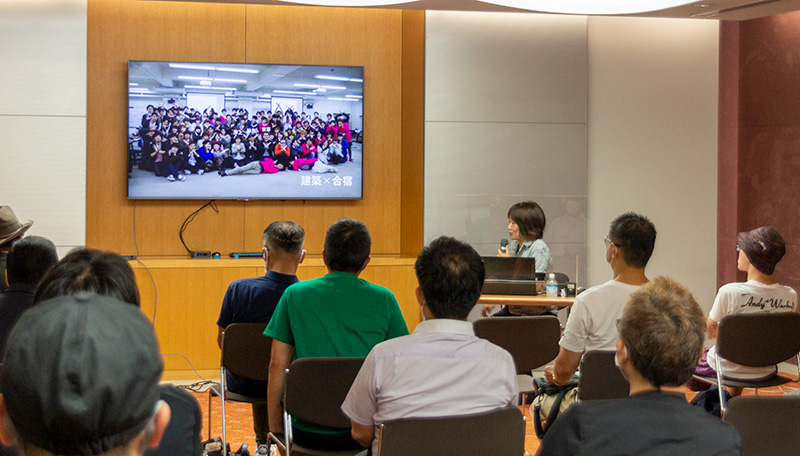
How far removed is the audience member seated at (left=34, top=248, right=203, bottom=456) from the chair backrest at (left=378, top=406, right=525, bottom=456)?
63 cm

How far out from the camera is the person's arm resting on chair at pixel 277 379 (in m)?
3.09

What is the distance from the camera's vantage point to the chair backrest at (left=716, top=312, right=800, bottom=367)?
408 centimetres

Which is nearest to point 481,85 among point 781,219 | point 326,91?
point 326,91

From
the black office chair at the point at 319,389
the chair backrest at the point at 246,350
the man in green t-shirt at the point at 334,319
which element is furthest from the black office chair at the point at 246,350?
the black office chair at the point at 319,389

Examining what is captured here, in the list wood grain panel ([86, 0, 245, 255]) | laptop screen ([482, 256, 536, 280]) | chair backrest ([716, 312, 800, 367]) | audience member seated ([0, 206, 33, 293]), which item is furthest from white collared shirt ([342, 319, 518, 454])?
wood grain panel ([86, 0, 245, 255])

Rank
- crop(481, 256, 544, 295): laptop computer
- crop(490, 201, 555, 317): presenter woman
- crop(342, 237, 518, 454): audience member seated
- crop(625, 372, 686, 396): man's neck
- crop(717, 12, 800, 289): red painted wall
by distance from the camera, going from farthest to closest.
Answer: crop(717, 12, 800, 289): red painted wall
crop(490, 201, 555, 317): presenter woman
crop(481, 256, 544, 295): laptop computer
crop(342, 237, 518, 454): audience member seated
crop(625, 372, 686, 396): man's neck

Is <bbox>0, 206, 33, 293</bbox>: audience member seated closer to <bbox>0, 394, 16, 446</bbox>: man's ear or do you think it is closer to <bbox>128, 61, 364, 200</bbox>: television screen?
<bbox>128, 61, 364, 200</bbox>: television screen

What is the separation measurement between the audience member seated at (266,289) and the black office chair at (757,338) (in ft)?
7.47

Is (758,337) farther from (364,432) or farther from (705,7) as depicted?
(705,7)

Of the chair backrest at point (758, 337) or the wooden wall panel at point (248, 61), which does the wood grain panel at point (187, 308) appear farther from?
the chair backrest at point (758, 337)

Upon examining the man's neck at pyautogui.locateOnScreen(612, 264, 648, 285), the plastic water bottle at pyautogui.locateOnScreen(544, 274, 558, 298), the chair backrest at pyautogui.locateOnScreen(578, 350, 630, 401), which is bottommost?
the chair backrest at pyautogui.locateOnScreen(578, 350, 630, 401)

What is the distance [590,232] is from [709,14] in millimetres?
2063

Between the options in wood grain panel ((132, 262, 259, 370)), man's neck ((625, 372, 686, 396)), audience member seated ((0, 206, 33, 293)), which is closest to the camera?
man's neck ((625, 372, 686, 396))

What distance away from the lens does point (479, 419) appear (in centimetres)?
205
